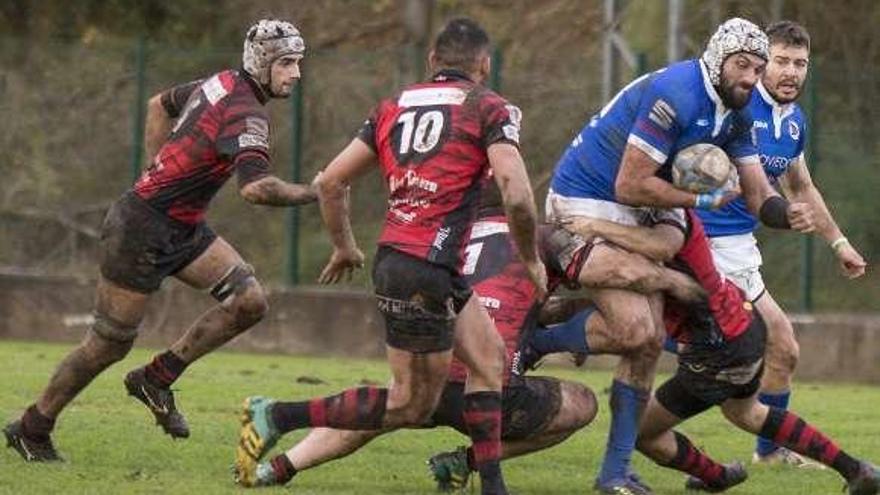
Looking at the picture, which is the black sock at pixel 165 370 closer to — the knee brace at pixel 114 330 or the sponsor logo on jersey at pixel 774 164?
the knee brace at pixel 114 330

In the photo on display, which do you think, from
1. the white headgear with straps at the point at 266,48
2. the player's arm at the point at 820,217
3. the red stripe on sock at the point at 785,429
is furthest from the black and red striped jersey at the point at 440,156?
the player's arm at the point at 820,217

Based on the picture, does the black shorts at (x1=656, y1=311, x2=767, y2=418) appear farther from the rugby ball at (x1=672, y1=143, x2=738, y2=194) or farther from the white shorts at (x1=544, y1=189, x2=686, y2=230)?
the rugby ball at (x1=672, y1=143, x2=738, y2=194)

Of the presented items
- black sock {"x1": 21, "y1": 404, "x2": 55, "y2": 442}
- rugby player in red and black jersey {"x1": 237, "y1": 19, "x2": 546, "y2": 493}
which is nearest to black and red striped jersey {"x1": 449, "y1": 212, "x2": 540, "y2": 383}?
rugby player in red and black jersey {"x1": 237, "y1": 19, "x2": 546, "y2": 493}

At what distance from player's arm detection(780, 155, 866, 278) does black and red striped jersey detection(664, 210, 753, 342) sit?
642 millimetres

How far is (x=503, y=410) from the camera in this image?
1073cm

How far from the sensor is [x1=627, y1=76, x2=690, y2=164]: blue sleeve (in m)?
10.8

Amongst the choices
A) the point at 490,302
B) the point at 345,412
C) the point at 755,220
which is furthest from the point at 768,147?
the point at 345,412

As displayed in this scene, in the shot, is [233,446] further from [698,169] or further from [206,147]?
[698,169]

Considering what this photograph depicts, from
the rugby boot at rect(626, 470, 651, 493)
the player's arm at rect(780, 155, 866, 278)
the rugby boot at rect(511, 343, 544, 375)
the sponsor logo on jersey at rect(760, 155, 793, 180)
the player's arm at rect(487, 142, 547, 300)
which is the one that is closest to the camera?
the player's arm at rect(487, 142, 547, 300)

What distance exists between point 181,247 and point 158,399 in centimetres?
74

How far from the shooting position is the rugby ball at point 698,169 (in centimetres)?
1080

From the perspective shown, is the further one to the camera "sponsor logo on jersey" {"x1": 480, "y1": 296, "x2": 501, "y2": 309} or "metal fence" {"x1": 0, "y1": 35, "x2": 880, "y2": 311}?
"metal fence" {"x1": 0, "y1": 35, "x2": 880, "y2": 311}

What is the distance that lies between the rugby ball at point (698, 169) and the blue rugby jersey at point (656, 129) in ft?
0.21

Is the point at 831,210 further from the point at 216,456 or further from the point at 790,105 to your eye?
the point at 216,456
